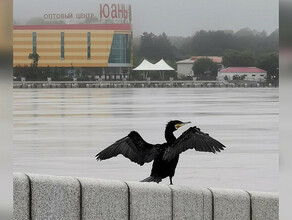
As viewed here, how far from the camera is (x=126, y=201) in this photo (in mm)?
2826

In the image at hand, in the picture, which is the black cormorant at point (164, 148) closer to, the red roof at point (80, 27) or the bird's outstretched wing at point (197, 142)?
the bird's outstretched wing at point (197, 142)

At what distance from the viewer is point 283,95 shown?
0.52 m

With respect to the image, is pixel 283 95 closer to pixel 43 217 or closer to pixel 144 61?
pixel 43 217

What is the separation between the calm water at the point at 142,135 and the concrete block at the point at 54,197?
57 cm

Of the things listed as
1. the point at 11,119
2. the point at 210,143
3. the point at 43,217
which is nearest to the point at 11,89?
the point at 11,119

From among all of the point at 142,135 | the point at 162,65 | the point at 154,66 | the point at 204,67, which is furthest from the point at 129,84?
the point at 142,135

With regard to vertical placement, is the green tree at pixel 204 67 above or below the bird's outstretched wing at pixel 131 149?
above

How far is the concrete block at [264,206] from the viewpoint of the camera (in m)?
3.40

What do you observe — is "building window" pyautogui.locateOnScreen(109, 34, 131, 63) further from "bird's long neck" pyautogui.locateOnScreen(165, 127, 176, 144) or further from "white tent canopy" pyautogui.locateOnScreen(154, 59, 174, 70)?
"bird's long neck" pyautogui.locateOnScreen(165, 127, 176, 144)

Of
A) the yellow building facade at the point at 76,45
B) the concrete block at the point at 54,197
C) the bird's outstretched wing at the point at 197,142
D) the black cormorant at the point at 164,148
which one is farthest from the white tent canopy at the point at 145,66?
the concrete block at the point at 54,197

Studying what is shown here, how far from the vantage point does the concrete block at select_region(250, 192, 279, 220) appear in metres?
3.40

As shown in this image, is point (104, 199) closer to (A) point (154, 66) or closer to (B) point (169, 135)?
(B) point (169, 135)

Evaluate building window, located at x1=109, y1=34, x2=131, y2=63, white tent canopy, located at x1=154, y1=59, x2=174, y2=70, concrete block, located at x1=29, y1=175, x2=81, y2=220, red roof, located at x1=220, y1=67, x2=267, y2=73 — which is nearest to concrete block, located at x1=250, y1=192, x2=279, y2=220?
concrete block, located at x1=29, y1=175, x2=81, y2=220

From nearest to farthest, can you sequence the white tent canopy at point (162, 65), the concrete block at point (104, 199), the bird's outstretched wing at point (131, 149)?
the concrete block at point (104, 199) < the bird's outstretched wing at point (131, 149) < the white tent canopy at point (162, 65)
